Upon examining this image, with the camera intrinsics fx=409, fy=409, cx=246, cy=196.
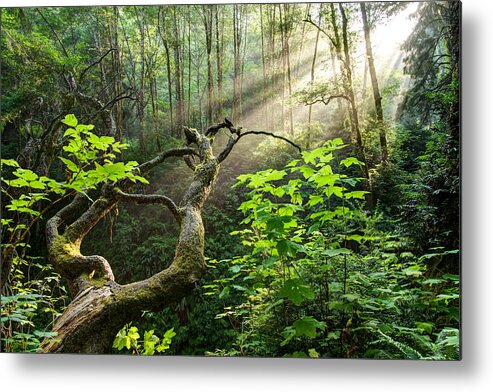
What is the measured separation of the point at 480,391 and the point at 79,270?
2.12m

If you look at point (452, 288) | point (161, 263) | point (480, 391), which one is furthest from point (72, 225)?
point (480, 391)

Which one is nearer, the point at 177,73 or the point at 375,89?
the point at 375,89

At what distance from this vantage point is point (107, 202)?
2.27 meters

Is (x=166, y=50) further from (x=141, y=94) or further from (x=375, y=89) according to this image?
(x=375, y=89)

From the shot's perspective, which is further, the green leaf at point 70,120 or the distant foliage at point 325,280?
the green leaf at point 70,120

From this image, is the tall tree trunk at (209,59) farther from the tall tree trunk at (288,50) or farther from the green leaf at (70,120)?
the green leaf at (70,120)

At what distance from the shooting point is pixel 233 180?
2258 millimetres

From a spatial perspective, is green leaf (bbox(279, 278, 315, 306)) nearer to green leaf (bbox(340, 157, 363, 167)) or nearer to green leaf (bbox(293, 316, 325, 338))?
green leaf (bbox(293, 316, 325, 338))

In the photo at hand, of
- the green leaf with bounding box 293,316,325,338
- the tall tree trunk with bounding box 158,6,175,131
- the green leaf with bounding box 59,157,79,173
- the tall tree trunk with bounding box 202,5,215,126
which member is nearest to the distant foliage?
the green leaf with bounding box 293,316,325,338

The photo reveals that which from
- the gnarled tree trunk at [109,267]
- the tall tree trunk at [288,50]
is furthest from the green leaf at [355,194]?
the gnarled tree trunk at [109,267]

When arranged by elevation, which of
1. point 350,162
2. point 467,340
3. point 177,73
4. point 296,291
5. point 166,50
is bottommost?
point 467,340

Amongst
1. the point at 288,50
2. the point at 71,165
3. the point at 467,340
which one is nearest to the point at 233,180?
the point at 288,50

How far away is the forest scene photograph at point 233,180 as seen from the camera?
6.77 ft

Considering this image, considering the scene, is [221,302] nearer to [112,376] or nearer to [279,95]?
A: [112,376]
